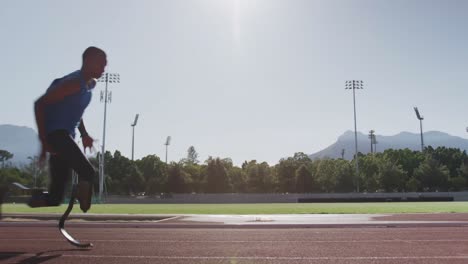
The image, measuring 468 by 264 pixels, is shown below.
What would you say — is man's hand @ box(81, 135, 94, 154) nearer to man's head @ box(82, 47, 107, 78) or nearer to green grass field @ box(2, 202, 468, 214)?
man's head @ box(82, 47, 107, 78)

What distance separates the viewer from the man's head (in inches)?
204

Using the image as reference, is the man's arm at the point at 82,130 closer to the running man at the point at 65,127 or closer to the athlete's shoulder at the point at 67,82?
the running man at the point at 65,127

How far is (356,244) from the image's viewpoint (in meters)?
7.45

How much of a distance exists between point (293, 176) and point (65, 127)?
9777 centimetres

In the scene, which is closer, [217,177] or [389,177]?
[389,177]

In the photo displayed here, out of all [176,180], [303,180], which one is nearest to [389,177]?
[303,180]

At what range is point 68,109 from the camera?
5074 millimetres

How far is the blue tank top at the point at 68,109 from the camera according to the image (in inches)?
196

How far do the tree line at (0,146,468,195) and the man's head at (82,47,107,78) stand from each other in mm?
81690

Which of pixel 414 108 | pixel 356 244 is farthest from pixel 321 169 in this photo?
pixel 356 244

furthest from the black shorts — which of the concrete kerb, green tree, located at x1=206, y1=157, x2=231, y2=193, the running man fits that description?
green tree, located at x1=206, y1=157, x2=231, y2=193

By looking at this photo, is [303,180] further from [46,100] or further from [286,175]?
[46,100]

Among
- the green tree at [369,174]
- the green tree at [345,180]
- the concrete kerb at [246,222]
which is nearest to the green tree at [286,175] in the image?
the green tree at [345,180]

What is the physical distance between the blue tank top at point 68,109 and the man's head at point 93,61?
119 millimetres
